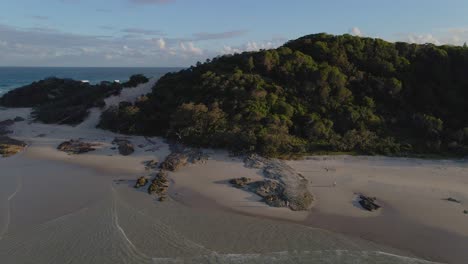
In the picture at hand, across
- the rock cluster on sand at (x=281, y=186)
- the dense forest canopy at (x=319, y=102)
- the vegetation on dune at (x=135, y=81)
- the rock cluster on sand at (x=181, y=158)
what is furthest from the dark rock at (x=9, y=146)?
the rock cluster on sand at (x=281, y=186)

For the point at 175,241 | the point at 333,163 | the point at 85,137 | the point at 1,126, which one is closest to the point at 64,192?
the point at 175,241

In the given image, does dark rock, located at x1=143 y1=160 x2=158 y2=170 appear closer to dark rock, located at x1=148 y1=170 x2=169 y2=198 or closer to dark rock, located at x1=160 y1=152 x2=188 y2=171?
dark rock, located at x1=160 y1=152 x2=188 y2=171

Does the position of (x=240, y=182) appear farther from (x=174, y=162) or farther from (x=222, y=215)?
(x=174, y=162)

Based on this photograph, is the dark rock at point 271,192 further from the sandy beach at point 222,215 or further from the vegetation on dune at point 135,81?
the vegetation on dune at point 135,81

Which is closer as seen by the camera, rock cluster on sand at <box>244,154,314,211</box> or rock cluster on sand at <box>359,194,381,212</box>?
rock cluster on sand at <box>359,194,381,212</box>

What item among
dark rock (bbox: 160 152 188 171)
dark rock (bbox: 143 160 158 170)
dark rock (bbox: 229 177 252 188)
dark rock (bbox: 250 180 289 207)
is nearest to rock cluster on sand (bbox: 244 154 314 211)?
dark rock (bbox: 250 180 289 207)

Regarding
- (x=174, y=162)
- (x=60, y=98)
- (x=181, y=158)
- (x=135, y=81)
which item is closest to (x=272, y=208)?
(x=174, y=162)
